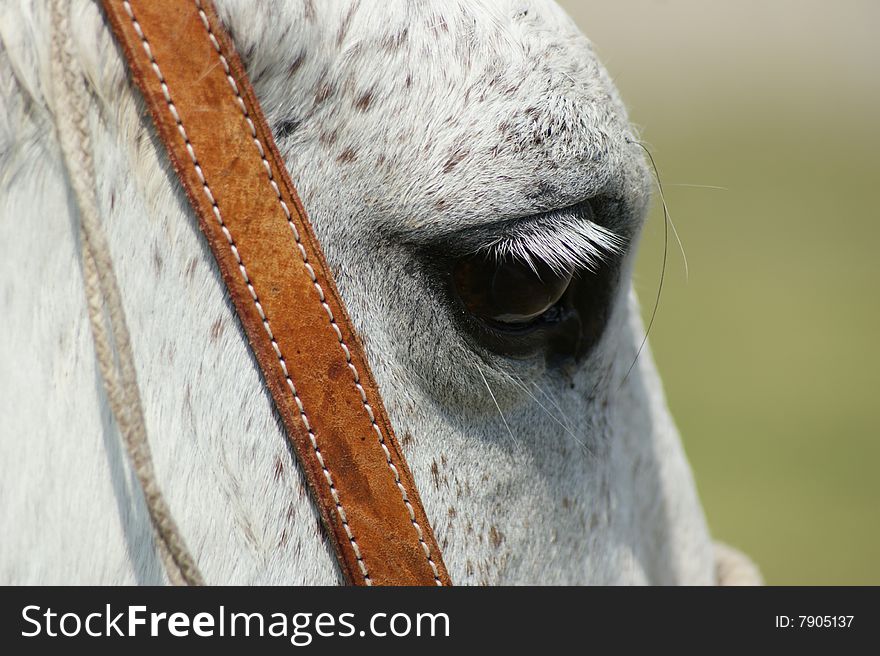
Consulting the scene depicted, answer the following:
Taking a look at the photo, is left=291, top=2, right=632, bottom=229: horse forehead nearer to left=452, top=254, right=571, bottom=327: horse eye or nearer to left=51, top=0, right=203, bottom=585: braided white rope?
left=452, top=254, right=571, bottom=327: horse eye

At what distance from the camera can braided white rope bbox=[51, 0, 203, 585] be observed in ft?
4.14

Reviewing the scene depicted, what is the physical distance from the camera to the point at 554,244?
1.56 metres

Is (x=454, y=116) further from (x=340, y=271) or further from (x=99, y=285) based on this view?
(x=99, y=285)

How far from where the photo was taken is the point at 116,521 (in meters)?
1.33

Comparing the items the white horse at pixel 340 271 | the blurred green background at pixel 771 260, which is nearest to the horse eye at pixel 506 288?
the white horse at pixel 340 271

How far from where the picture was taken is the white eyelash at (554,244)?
1.53 m

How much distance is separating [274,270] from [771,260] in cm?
1259

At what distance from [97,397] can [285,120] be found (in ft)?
1.60

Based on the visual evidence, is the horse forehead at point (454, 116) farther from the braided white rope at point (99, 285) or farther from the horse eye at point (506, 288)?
the braided white rope at point (99, 285)

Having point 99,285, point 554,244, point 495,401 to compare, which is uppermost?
point 554,244

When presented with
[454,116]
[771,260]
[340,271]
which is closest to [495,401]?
[340,271]

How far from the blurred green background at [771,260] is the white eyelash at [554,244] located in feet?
1.31

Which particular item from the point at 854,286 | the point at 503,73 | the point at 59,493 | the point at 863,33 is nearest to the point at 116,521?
the point at 59,493

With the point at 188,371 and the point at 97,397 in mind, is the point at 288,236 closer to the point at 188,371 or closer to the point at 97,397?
the point at 188,371
